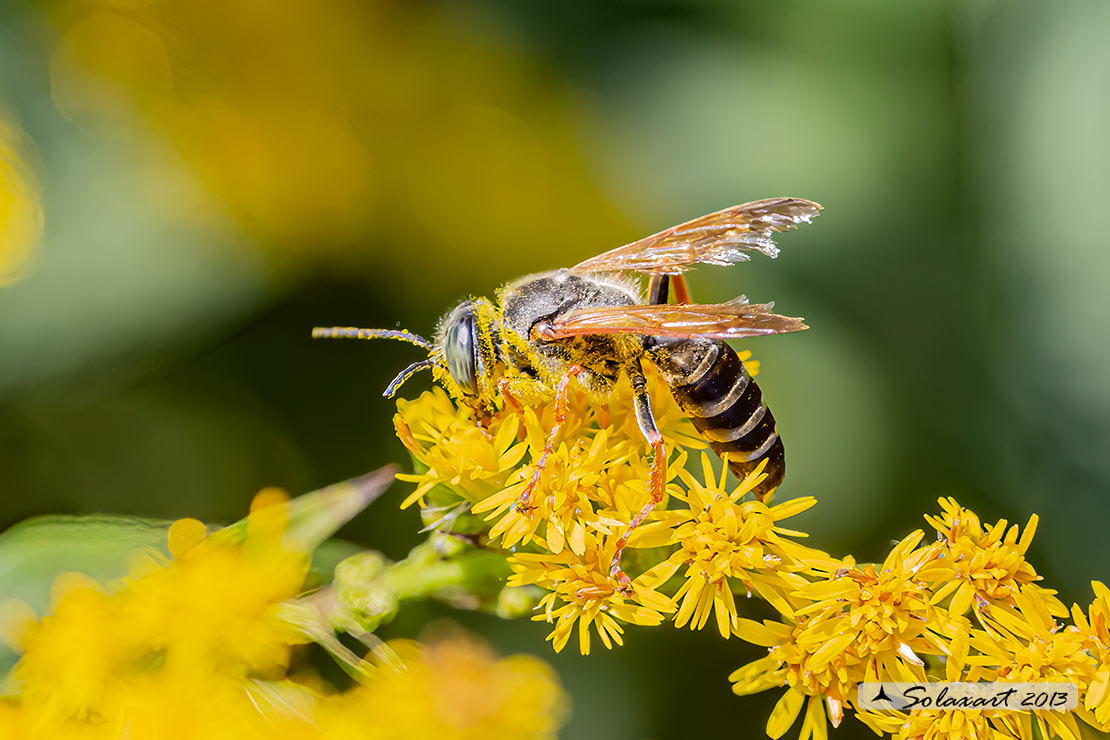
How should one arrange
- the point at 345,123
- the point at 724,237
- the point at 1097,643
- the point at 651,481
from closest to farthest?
the point at 1097,643
the point at 651,481
the point at 724,237
the point at 345,123

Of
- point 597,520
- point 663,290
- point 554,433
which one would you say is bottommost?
point 597,520

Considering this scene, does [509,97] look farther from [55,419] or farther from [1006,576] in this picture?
[1006,576]

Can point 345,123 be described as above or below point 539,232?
above

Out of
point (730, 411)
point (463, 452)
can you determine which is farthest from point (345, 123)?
point (730, 411)

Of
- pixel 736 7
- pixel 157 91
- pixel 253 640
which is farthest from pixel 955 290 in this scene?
pixel 157 91

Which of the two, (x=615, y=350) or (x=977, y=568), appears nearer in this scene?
(x=977, y=568)

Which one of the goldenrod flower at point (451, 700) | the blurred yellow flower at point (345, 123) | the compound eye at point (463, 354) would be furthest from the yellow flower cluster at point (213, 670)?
the blurred yellow flower at point (345, 123)

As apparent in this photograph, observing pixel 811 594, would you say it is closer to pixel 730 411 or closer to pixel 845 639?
pixel 845 639
